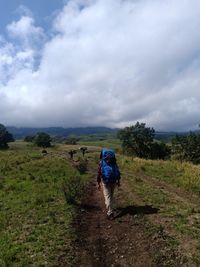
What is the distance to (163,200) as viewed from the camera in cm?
1939

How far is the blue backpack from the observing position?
53.7 ft

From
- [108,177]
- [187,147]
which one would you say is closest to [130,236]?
[108,177]

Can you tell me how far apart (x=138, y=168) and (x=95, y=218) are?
21021mm

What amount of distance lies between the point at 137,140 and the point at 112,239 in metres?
92.6

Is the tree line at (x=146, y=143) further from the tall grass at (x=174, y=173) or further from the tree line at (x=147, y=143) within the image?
the tall grass at (x=174, y=173)

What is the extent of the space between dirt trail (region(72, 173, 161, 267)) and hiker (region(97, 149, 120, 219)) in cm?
58

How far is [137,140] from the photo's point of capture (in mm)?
105438

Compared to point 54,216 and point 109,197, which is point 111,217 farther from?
point 54,216

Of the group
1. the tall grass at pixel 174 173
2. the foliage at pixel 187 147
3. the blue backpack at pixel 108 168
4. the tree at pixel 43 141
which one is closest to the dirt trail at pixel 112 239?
the blue backpack at pixel 108 168

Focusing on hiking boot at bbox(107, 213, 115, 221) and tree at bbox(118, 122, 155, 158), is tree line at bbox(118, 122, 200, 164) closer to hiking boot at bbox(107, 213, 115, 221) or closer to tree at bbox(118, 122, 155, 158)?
tree at bbox(118, 122, 155, 158)

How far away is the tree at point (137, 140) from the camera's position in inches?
4141

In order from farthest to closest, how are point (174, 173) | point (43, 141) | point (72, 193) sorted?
point (43, 141)
point (174, 173)
point (72, 193)

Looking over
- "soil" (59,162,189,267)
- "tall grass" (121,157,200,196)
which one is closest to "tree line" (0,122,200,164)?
"tall grass" (121,157,200,196)

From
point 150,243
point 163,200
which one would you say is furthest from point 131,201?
point 150,243
